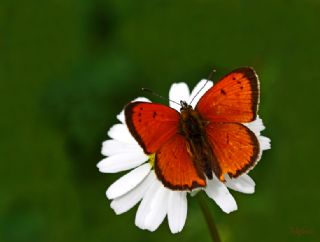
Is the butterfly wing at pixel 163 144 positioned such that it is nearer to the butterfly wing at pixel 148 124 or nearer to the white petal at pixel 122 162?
the butterfly wing at pixel 148 124

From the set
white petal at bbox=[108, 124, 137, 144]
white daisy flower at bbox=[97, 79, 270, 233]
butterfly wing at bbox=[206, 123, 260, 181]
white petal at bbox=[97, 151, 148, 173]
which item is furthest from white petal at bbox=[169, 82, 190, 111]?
butterfly wing at bbox=[206, 123, 260, 181]

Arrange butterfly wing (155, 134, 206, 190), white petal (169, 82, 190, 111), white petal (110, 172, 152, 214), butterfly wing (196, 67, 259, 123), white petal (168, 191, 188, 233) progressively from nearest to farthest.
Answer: butterfly wing (155, 134, 206, 190)
butterfly wing (196, 67, 259, 123)
white petal (168, 191, 188, 233)
white petal (110, 172, 152, 214)
white petal (169, 82, 190, 111)

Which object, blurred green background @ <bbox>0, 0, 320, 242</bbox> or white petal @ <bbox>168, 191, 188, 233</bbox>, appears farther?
blurred green background @ <bbox>0, 0, 320, 242</bbox>

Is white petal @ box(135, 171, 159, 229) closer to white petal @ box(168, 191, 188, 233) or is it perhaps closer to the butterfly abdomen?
white petal @ box(168, 191, 188, 233)

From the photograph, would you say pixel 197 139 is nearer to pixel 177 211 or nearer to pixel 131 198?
pixel 177 211

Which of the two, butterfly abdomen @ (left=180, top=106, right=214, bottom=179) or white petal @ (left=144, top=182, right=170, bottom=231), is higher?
butterfly abdomen @ (left=180, top=106, right=214, bottom=179)

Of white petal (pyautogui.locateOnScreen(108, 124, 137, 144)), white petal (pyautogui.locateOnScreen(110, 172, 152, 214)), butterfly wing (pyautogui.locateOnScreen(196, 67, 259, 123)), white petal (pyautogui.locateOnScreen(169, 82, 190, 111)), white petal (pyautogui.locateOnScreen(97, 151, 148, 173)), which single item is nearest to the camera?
butterfly wing (pyautogui.locateOnScreen(196, 67, 259, 123))
